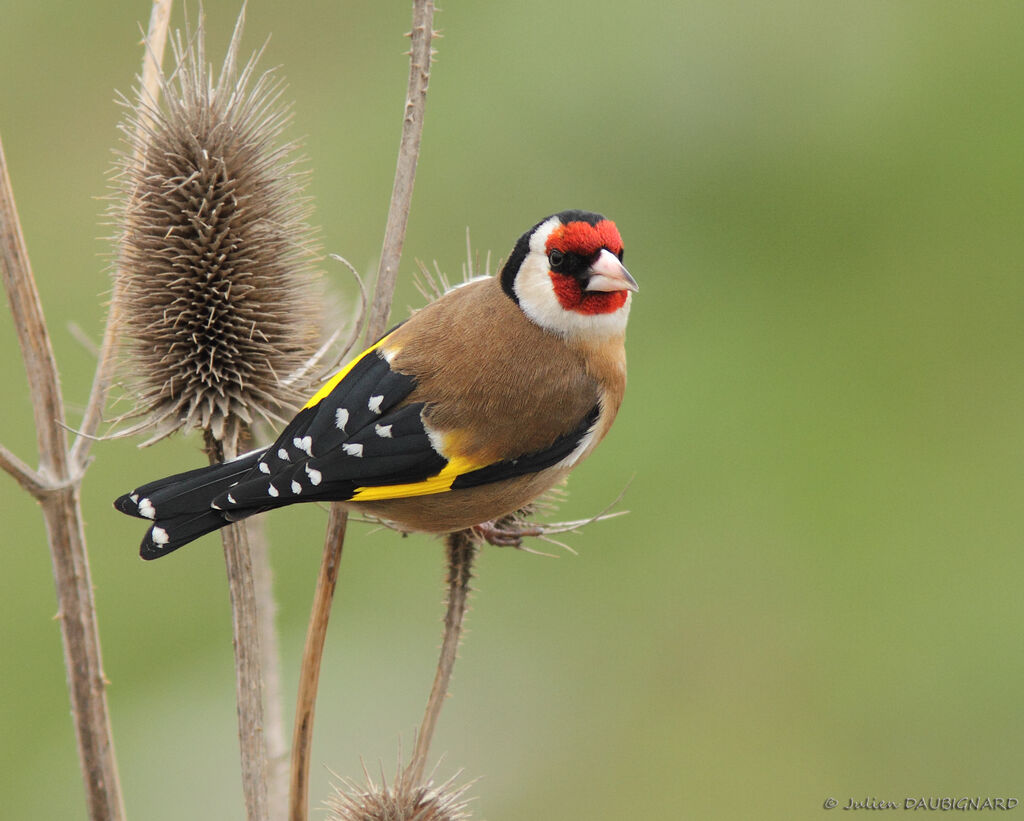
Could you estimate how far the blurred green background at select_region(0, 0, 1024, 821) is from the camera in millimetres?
4508

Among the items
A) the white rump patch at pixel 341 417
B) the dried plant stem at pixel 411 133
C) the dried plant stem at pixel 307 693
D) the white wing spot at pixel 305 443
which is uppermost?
the dried plant stem at pixel 411 133

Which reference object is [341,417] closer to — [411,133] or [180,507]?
[180,507]

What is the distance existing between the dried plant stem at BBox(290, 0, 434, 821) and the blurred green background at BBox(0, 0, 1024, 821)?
6.93 feet

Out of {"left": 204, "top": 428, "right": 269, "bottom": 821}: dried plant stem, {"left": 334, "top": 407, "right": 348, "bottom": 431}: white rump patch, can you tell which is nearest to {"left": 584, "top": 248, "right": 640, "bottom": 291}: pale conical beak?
{"left": 334, "top": 407, "right": 348, "bottom": 431}: white rump patch

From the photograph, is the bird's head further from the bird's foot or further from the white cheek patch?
the bird's foot

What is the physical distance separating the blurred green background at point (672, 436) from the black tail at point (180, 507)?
79.6 inches

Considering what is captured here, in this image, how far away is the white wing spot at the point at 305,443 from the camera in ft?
7.53

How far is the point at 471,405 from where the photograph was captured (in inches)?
93.3

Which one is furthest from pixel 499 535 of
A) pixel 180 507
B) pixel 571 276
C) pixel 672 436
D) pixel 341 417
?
pixel 672 436

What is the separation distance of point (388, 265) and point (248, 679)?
79cm

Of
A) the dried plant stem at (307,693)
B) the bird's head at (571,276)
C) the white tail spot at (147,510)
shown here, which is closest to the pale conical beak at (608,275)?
the bird's head at (571,276)

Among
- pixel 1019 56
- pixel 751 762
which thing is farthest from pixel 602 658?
pixel 1019 56

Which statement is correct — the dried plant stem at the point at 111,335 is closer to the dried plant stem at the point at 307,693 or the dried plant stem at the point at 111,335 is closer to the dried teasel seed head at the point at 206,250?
the dried teasel seed head at the point at 206,250

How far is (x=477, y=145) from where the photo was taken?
6141mm
